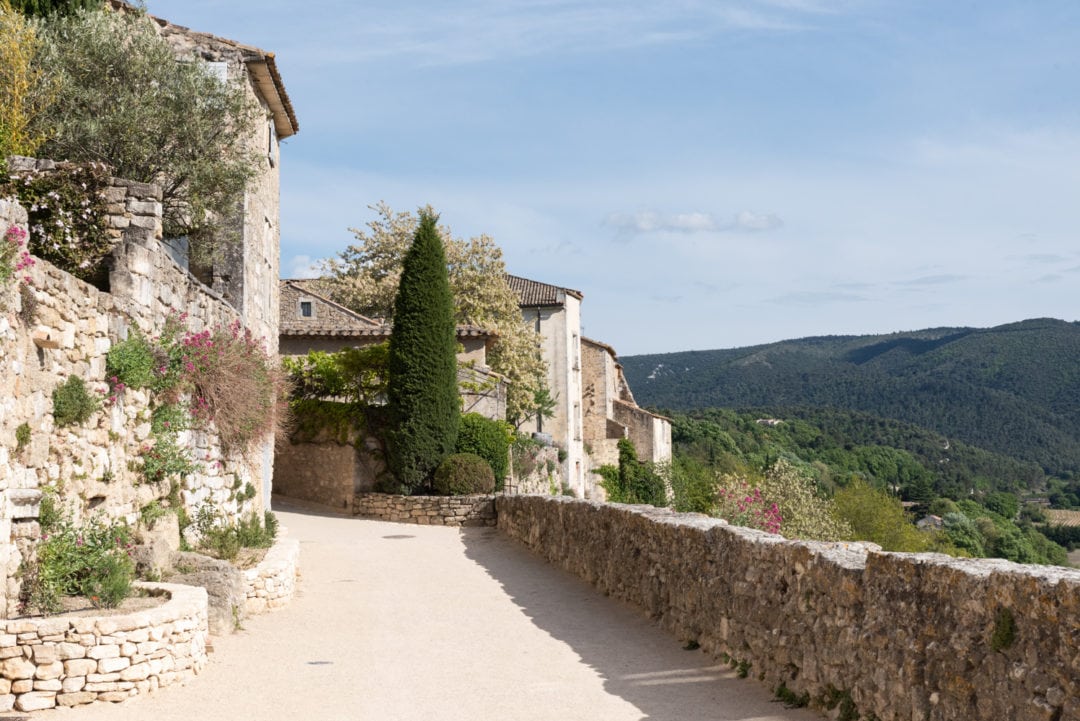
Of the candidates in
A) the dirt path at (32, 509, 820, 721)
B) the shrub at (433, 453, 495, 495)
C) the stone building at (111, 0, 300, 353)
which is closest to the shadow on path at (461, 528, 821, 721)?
the dirt path at (32, 509, 820, 721)

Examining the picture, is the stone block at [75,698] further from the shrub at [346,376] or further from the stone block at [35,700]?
the shrub at [346,376]

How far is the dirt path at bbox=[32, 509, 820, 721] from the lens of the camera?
7.56m

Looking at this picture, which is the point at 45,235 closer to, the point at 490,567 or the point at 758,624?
the point at 758,624

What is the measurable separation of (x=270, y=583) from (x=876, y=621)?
7.49m

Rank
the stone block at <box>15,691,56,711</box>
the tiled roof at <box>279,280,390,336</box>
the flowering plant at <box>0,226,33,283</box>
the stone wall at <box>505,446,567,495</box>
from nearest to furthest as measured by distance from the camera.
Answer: the stone block at <box>15,691,56,711</box>
the flowering plant at <box>0,226,33,283</box>
the stone wall at <box>505,446,567,495</box>
the tiled roof at <box>279,280,390,336</box>

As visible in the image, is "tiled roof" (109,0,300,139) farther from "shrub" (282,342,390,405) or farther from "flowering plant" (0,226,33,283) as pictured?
"flowering plant" (0,226,33,283)

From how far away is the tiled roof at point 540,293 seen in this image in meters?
46.6

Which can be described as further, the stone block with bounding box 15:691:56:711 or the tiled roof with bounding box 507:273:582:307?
the tiled roof with bounding box 507:273:582:307

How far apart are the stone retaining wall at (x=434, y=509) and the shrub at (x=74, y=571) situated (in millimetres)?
15155

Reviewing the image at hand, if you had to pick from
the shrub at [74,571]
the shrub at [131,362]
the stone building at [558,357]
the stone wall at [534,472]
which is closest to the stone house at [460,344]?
the stone wall at [534,472]

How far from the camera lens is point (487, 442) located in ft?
86.2

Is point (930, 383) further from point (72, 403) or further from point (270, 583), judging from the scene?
point (72, 403)

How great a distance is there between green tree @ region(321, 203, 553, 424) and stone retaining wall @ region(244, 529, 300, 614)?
2657 centimetres

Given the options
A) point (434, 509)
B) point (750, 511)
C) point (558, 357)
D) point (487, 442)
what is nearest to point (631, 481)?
point (558, 357)
